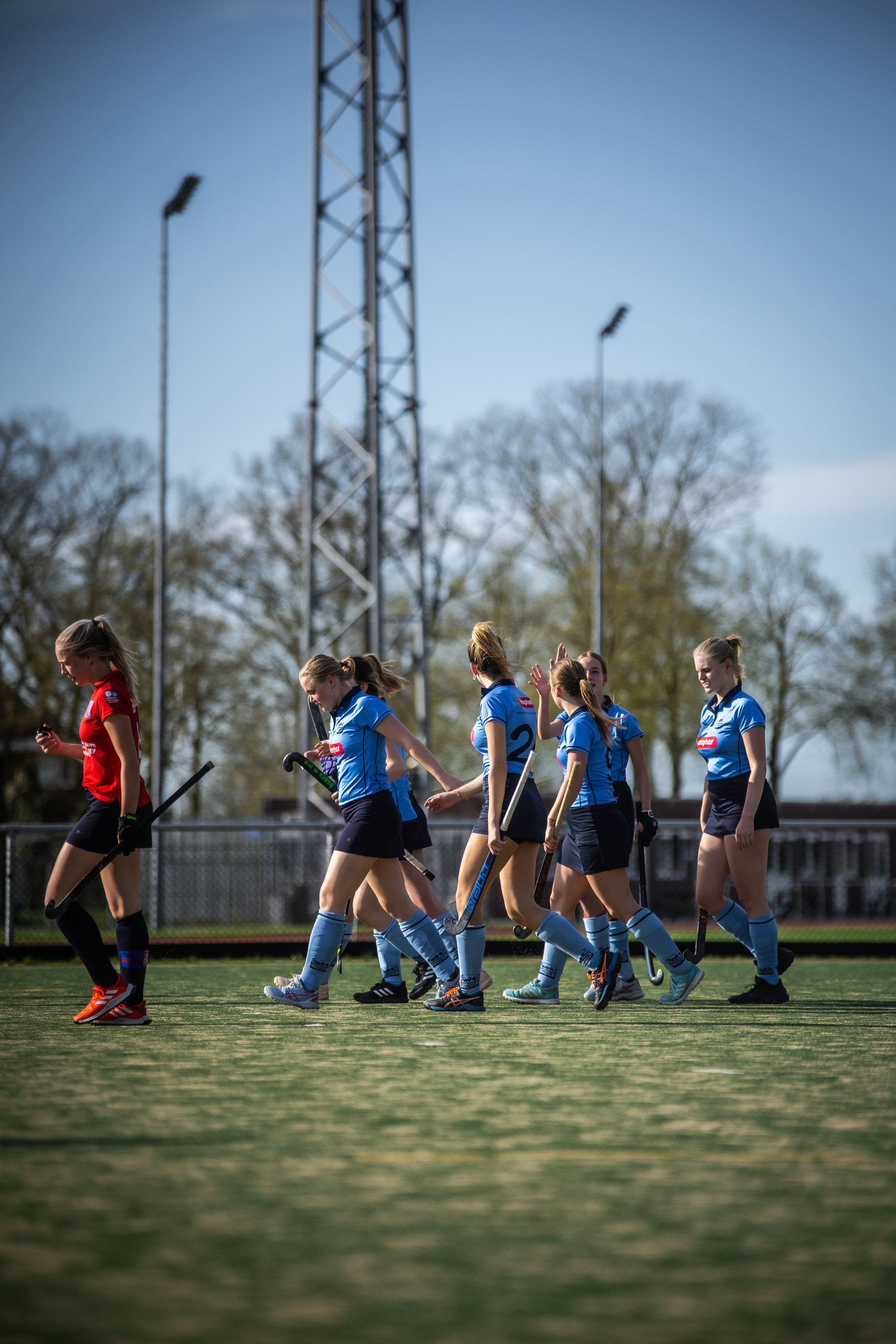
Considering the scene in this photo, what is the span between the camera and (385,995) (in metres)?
8.63

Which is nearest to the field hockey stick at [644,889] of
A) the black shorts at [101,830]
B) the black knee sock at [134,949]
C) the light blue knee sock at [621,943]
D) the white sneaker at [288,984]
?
the light blue knee sock at [621,943]

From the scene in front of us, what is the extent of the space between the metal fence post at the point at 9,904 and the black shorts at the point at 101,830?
642 centimetres

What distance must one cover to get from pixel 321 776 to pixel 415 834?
87cm

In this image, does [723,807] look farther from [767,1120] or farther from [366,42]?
[366,42]

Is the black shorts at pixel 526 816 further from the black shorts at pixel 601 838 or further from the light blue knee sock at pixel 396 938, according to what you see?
the light blue knee sock at pixel 396 938

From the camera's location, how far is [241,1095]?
5.14 m

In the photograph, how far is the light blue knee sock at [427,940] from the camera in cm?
761

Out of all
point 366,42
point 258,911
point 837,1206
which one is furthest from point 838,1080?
point 366,42

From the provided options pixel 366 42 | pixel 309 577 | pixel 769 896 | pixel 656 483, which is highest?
pixel 366 42

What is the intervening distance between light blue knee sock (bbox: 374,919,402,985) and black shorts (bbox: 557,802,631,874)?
5.06 ft

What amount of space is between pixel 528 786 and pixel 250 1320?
5.08 meters

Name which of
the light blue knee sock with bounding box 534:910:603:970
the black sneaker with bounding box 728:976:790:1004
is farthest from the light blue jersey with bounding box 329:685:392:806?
the black sneaker with bounding box 728:976:790:1004

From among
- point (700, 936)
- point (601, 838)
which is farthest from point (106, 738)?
point (700, 936)

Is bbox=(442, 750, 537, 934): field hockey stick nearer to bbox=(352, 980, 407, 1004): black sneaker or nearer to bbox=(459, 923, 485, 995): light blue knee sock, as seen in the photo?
bbox=(459, 923, 485, 995): light blue knee sock
